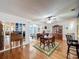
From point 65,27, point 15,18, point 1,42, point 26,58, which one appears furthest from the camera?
point 65,27

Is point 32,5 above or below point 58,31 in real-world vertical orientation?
above

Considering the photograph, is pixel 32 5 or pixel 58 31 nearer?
pixel 32 5

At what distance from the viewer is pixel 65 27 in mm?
11570

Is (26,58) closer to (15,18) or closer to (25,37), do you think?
(15,18)

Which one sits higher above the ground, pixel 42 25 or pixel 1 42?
pixel 42 25

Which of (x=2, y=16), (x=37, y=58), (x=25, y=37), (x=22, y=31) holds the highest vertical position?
(x=2, y=16)

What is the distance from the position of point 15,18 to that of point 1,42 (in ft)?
6.52

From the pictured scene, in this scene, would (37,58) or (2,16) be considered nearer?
(37,58)

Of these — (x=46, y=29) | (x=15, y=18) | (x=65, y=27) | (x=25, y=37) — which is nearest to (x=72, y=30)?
(x=65, y=27)

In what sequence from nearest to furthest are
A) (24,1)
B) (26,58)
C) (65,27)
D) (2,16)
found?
(24,1) < (26,58) < (2,16) < (65,27)

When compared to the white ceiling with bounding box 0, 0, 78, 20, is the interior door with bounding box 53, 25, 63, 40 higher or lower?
lower

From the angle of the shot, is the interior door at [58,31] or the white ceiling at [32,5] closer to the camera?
the white ceiling at [32,5]

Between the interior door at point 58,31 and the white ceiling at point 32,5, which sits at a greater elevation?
the white ceiling at point 32,5

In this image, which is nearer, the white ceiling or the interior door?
the white ceiling
